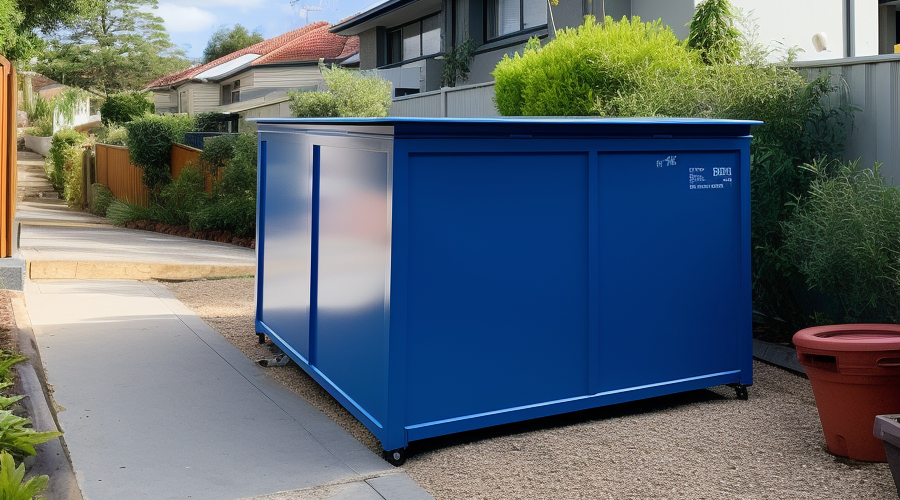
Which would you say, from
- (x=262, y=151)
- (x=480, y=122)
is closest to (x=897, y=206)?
(x=480, y=122)

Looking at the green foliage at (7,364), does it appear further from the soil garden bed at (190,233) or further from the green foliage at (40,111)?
the green foliage at (40,111)

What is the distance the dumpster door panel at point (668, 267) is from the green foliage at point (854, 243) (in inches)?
22.6

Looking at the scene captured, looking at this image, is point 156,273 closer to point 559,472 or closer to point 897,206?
point 559,472

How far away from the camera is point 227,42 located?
282 feet

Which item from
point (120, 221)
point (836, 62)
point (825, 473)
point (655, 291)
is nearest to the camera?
point (825, 473)

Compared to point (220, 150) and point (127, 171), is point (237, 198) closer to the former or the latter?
point (220, 150)

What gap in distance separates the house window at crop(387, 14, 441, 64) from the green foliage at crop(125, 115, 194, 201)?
26.2 feet

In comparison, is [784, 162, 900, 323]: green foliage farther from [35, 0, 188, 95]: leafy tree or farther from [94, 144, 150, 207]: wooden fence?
[35, 0, 188, 95]: leafy tree

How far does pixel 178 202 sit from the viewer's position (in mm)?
17875

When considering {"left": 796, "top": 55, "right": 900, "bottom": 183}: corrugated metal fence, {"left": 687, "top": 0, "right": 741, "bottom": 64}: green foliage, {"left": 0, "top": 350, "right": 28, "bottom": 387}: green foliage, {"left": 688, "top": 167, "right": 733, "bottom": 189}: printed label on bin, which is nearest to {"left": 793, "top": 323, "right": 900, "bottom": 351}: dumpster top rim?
{"left": 688, "top": 167, "right": 733, "bottom": 189}: printed label on bin

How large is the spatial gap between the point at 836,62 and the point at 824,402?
3.12 meters

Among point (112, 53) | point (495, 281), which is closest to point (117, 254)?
point (495, 281)

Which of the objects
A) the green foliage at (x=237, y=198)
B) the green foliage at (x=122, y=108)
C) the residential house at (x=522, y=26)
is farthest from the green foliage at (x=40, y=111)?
the green foliage at (x=237, y=198)

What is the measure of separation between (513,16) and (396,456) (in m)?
16.5
